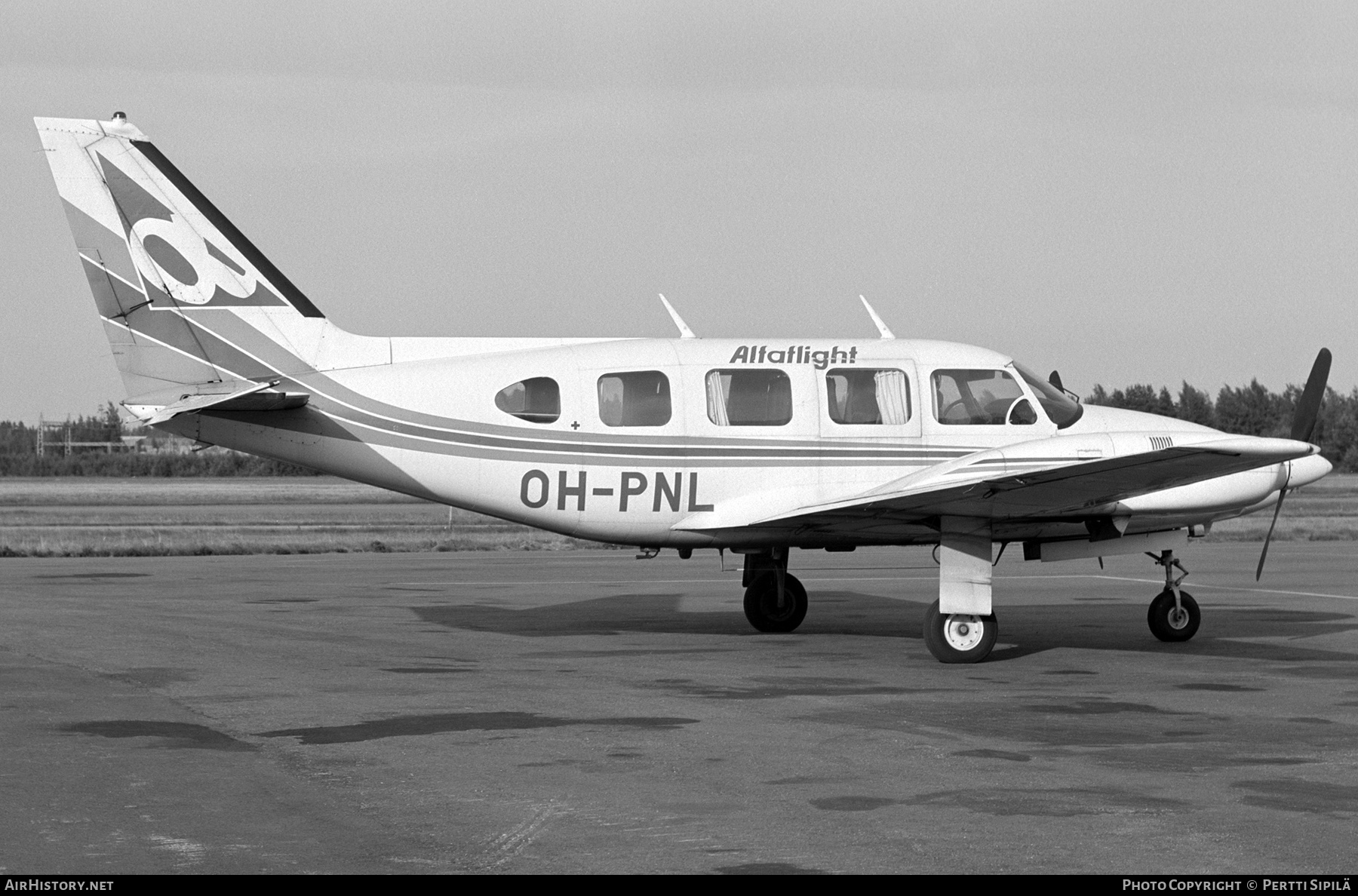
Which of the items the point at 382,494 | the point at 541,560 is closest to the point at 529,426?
the point at 541,560

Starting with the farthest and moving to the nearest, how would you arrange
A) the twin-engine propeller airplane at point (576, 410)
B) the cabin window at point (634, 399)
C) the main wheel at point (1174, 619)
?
1. the main wheel at point (1174, 619)
2. the cabin window at point (634, 399)
3. the twin-engine propeller airplane at point (576, 410)

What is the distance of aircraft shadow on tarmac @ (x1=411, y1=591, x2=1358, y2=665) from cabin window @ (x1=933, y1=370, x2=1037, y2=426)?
2.45 meters

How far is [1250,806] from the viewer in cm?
784

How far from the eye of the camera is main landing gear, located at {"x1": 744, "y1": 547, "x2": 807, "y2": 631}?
1684cm

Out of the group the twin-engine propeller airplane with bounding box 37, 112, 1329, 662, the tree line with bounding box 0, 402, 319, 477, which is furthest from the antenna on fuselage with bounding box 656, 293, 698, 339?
the tree line with bounding box 0, 402, 319, 477

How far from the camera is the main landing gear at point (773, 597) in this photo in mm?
16844

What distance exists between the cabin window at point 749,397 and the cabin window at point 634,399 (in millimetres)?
504

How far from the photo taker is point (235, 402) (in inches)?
571

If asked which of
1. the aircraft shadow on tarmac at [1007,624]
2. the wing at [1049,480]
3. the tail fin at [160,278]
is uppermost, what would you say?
the tail fin at [160,278]

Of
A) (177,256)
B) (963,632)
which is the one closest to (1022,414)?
(963,632)

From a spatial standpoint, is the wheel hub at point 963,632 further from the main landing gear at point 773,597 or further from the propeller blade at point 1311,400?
the propeller blade at point 1311,400

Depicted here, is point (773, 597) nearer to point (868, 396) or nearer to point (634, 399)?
point (868, 396)

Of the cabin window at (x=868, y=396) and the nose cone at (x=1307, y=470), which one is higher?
the cabin window at (x=868, y=396)

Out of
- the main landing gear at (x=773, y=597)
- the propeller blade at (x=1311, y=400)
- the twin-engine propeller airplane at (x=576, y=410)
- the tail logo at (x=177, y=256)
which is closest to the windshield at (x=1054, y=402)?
the twin-engine propeller airplane at (x=576, y=410)
